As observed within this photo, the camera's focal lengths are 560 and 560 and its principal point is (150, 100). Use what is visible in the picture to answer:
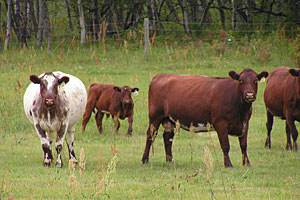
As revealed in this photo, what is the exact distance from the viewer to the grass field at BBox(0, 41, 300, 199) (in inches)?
280

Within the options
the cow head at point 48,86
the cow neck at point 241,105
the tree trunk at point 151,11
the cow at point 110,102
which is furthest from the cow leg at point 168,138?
the tree trunk at point 151,11

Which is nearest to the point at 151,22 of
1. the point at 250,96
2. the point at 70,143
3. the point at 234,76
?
the point at 70,143

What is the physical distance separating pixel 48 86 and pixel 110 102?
4.97 metres

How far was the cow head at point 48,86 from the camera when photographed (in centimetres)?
922

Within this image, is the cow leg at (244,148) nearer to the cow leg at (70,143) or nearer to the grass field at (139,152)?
the grass field at (139,152)

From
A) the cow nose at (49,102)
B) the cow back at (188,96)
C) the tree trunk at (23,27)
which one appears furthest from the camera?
the tree trunk at (23,27)

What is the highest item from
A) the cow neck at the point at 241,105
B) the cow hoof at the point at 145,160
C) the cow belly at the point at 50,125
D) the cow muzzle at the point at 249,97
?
the cow muzzle at the point at 249,97

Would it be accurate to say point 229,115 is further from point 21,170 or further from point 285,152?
point 21,170

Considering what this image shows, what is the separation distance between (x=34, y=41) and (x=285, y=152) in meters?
21.1

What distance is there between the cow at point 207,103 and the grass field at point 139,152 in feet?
2.08

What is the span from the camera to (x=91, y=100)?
1475 cm

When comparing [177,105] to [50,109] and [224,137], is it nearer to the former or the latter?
[224,137]

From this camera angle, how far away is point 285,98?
1156 centimetres

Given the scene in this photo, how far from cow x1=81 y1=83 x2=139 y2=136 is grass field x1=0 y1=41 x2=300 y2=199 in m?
0.37
